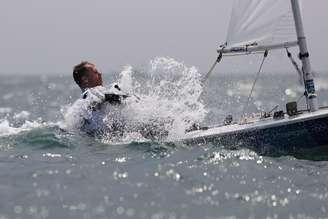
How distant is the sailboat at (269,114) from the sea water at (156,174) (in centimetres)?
19

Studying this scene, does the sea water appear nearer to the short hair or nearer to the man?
the man

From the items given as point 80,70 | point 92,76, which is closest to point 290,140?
point 92,76

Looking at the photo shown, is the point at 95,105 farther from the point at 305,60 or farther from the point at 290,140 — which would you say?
the point at 305,60

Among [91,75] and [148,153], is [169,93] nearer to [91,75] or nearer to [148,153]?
[91,75]

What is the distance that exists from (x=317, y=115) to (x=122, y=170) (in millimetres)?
2675

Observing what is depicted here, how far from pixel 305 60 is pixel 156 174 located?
306 centimetres

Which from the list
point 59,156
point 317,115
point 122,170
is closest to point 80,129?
point 59,156

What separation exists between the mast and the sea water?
97 cm

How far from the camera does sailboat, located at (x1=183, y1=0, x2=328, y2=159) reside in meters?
9.30

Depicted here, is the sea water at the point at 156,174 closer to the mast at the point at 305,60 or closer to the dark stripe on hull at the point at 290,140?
the dark stripe on hull at the point at 290,140

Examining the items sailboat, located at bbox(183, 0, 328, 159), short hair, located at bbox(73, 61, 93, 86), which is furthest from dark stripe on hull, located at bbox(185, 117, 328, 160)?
short hair, located at bbox(73, 61, 93, 86)

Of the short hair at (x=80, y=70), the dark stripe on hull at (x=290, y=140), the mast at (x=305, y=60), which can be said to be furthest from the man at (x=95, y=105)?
the mast at (x=305, y=60)

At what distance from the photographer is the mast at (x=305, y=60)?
9.78m

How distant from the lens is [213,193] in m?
7.25
